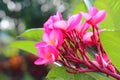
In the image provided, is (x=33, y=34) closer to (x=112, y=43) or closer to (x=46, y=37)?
(x=46, y=37)

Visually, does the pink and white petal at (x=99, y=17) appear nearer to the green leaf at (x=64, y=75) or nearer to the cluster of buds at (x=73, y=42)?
the cluster of buds at (x=73, y=42)

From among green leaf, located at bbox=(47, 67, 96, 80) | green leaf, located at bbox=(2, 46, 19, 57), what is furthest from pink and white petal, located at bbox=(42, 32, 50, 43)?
green leaf, located at bbox=(2, 46, 19, 57)

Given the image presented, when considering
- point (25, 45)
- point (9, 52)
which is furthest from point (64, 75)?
point (9, 52)

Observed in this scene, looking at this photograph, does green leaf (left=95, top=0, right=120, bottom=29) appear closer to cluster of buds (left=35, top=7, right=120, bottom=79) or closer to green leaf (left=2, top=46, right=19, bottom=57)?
cluster of buds (left=35, top=7, right=120, bottom=79)

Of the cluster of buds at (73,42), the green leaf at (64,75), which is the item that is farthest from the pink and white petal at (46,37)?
the green leaf at (64,75)

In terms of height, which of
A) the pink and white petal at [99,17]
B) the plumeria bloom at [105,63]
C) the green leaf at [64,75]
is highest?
the pink and white petal at [99,17]

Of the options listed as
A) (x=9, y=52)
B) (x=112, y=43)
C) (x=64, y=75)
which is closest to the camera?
(x=112, y=43)

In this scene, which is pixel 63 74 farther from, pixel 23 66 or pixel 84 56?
pixel 23 66
